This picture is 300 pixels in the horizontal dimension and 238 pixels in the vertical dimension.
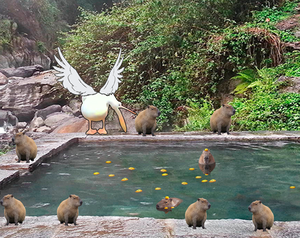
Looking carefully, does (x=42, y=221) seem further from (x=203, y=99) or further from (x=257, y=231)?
(x=203, y=99)

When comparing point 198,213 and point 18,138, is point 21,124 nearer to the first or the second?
point 18,138

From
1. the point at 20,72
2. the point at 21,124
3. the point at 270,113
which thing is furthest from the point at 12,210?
the point at 20,72

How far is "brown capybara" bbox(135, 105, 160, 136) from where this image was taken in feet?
19.1

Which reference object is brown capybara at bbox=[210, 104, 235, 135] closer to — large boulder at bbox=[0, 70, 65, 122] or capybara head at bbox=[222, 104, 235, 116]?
capybara head at bbox=[222, 104, 235, 116]

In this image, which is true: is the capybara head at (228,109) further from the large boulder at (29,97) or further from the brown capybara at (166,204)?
the large boulder at (29,97)

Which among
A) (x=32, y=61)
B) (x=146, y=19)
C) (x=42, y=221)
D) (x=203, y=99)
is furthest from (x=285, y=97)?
(x=32, y=61)

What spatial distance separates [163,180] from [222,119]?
2213 mm

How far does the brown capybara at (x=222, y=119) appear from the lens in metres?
5.69

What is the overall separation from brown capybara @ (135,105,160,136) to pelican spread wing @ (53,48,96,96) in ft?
3.68

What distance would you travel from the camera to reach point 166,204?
323cm

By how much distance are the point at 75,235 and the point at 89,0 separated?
1821cm

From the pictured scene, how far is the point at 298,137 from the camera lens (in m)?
6.10

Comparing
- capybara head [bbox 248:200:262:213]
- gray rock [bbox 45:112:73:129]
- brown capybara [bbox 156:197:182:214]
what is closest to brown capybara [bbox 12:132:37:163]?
brown capybara [bbox 156:197:182:214]

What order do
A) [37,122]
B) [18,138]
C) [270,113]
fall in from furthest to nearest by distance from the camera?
1. [37,122]
2. [270,113]
3. [18,138]
